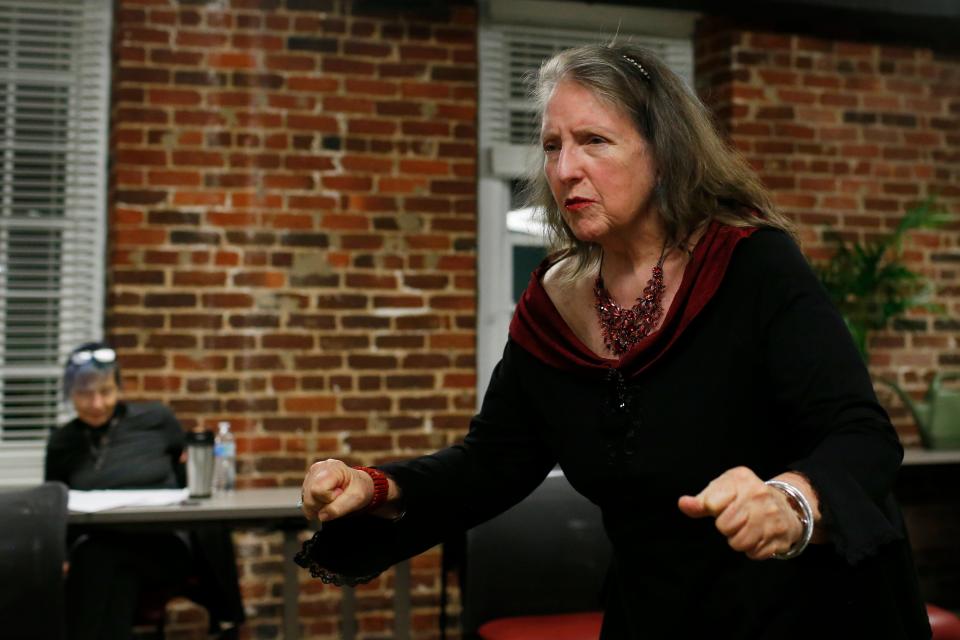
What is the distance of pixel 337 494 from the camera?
127cm

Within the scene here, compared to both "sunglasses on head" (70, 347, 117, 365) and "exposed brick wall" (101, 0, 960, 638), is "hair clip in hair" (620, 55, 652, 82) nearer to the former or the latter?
"sunglasses on head" (70, 347, 117, 365)

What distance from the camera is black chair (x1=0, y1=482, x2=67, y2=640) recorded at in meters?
2.77

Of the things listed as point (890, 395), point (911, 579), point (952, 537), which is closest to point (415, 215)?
point (890, 395)

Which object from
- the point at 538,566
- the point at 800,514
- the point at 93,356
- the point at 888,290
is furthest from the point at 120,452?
the point at 888,290

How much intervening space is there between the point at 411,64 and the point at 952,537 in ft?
10.7

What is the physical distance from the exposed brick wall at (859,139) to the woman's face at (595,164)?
353 cm

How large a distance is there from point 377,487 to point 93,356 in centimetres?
260

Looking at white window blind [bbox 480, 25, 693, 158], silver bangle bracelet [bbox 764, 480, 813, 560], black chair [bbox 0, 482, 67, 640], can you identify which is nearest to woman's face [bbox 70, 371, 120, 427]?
black chair [bbox 0, 482, 67, 640]

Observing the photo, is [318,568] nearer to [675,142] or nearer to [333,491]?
[333,491]

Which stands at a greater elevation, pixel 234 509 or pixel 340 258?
pixel 340 258

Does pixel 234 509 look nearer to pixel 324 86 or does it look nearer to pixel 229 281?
pixel 229 281

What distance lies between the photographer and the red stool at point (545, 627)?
283cm

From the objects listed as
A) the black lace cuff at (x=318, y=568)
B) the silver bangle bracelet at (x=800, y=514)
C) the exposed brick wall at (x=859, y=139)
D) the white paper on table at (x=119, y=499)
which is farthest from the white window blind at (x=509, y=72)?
the silver bangle bracelet at (x=800, y=514)

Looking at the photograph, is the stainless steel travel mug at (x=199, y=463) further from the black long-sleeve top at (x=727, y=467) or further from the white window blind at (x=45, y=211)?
the black long-sleeve top at (x=727, y=467)
